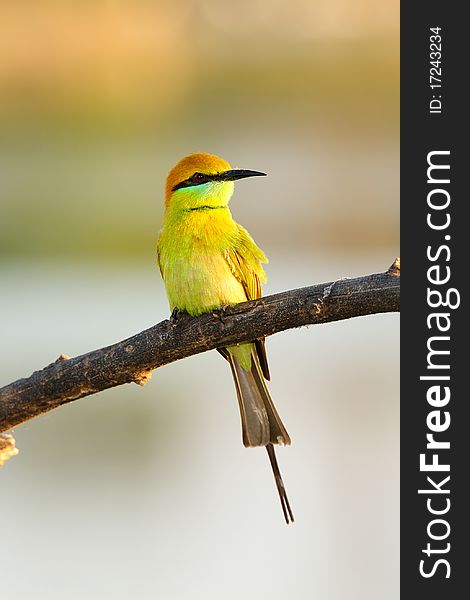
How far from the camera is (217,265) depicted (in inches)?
81.8

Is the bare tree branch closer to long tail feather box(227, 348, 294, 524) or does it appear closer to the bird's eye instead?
long tail feather box(227, 348, 294, 524)

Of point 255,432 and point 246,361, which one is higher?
point 246,361

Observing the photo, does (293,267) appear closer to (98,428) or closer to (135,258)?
(135,258)

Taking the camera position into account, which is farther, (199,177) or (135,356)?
(199,177)

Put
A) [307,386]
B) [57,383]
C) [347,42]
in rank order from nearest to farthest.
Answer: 1. [57,383]
2. [307,386]
3. [347,42]

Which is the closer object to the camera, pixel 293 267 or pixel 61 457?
pixel 61 457

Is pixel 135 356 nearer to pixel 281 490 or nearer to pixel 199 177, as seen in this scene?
pixel 281 490

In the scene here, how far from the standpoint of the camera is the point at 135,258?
228 inches

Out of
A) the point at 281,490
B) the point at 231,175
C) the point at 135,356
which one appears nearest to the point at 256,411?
the point at 281,490

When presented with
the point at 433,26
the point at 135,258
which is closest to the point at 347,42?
the point at 135,258

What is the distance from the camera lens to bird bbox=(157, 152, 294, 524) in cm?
202

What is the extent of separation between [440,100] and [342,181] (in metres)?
4.14

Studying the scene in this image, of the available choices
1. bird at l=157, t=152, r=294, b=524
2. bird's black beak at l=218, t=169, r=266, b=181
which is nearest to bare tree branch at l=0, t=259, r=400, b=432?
bird at l=157, t=152, r=294, b=524

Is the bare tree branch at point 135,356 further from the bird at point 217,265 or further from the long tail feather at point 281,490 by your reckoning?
the long tail feather at point 281,490
